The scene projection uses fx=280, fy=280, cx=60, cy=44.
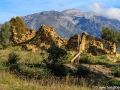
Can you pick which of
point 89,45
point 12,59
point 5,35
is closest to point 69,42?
point 89,45

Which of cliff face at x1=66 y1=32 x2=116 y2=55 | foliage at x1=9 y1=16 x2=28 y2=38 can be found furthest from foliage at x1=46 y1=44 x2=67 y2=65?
foliage at x1=9 y1=16 x2=28 y2=38

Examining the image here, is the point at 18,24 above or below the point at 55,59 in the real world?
above

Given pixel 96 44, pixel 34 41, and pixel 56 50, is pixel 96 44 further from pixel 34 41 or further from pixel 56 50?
pixel 56 50

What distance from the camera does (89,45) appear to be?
160ft

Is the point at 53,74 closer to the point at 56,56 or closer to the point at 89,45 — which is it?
the point at 56,56

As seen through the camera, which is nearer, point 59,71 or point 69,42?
point 59,71

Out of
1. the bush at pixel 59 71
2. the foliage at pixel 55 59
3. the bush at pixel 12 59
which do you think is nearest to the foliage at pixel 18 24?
the bush at pixel 12 59

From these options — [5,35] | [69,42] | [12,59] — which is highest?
[5,35]

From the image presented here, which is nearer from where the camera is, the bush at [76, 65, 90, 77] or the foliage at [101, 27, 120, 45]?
the bush at [76, 65, 90, 77]

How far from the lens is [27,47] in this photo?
148 ft

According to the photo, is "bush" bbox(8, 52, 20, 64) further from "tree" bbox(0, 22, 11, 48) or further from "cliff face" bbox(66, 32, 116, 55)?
"tree" bbox(0, 22, 11, 48)

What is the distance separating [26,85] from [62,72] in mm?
6736

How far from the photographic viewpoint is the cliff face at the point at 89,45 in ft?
149

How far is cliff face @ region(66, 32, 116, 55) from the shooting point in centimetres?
4529
